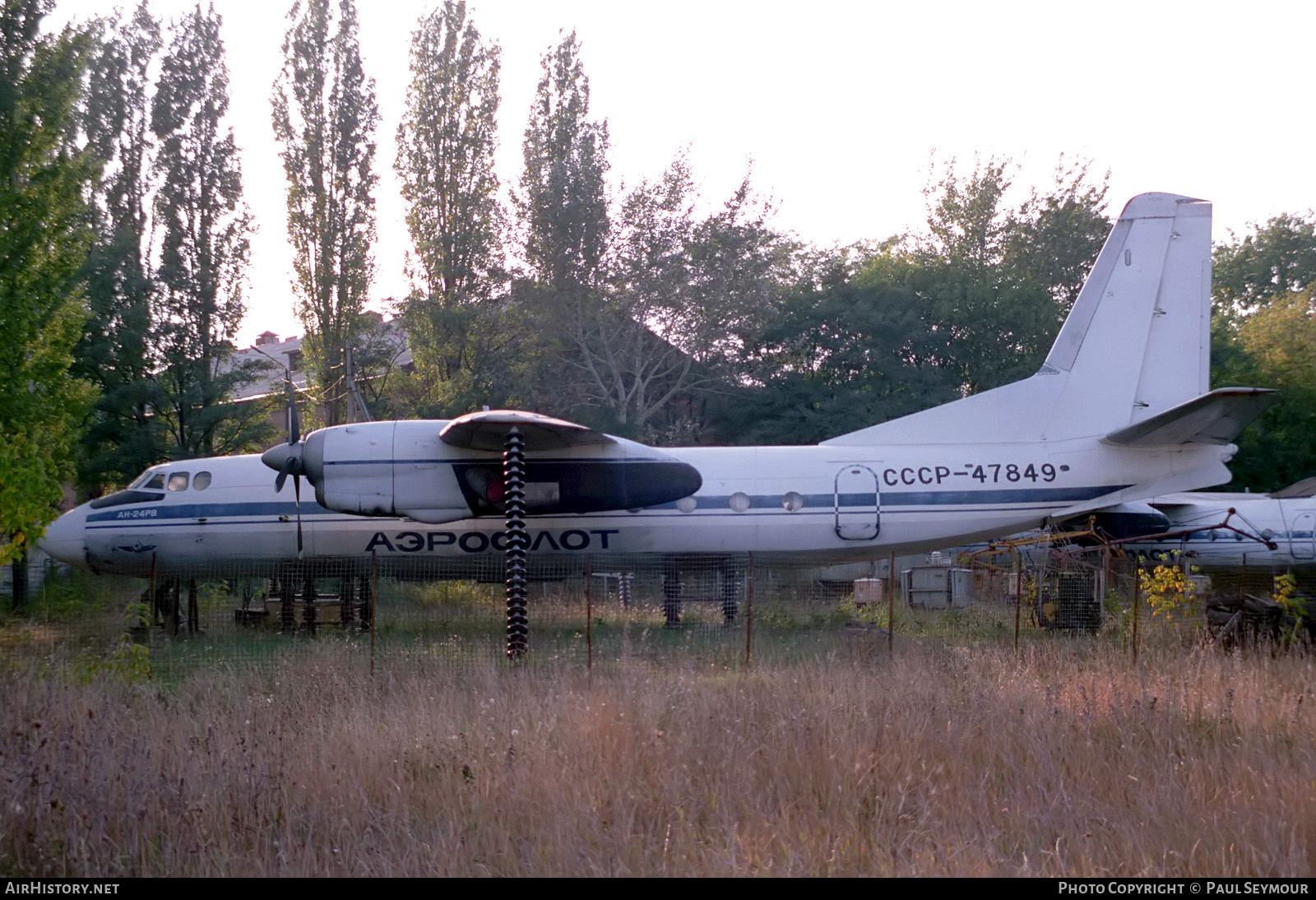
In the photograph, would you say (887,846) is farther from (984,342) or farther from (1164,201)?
(984,342)

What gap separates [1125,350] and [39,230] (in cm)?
1736

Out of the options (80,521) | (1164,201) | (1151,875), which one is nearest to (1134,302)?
(1164,201)

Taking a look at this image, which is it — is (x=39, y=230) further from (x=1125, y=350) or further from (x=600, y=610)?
(x=1125, y=350)

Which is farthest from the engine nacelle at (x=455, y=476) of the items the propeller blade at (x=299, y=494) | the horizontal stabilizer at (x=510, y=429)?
the propeller blade at (x=299, y=494)

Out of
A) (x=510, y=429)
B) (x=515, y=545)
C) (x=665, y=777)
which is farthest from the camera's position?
(x=510, y=429)

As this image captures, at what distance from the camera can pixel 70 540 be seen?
1579 centimetres

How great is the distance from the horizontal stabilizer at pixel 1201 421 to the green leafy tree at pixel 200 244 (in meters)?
24.2

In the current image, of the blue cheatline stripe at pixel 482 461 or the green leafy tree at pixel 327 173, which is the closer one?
the blue cheatline stripe at pixel 482 461

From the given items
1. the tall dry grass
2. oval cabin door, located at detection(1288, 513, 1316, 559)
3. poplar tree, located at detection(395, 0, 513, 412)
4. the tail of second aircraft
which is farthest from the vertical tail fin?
poplar tree, located at detection(395, 0, 513, 412)

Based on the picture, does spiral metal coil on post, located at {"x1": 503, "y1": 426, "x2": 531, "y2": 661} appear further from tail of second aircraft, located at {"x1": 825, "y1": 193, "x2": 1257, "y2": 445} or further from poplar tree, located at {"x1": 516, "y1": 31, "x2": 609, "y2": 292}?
poplar tree, located at {"x1": 516, "y1": 31, "x2": 609, "y2": 292}

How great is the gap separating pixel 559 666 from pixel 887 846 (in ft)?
19.2

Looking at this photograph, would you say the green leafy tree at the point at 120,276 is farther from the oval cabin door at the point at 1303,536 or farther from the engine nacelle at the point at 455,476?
the oval cabin door at the point at 1303,536

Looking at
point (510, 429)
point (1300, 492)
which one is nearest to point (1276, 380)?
point (1300, 492)

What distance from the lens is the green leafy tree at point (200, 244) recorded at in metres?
28.8
